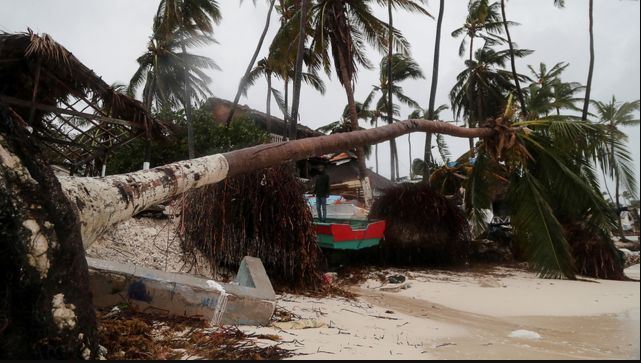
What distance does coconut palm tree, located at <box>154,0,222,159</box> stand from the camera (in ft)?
59.6

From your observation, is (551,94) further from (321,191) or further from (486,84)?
(321,191)

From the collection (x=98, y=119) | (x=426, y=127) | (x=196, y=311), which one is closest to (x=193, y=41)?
(x=98, y=119)

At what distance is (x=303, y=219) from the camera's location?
22.5 feet

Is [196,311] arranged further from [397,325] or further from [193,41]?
[193,41]

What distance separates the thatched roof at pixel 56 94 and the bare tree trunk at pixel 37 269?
5.16 m

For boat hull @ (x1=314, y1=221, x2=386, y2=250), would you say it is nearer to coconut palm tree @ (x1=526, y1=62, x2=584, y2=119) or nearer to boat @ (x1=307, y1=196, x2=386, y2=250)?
boat @ (x1=307, y1=196, x2=386, y2=250)

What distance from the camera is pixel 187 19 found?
19.3 metres

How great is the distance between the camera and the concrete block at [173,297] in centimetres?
347

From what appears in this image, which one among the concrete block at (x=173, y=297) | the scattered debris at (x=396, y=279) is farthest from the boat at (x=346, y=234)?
the concrete block at (x=173, y=297)

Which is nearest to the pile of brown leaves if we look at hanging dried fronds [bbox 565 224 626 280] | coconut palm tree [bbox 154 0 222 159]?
hanging dried fronds [bbox 565 224 626 280]

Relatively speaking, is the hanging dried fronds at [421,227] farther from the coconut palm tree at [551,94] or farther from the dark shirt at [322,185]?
the coconut palm tree at [551,94]

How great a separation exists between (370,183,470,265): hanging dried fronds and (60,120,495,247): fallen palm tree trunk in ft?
19.1

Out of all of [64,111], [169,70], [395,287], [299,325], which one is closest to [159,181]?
[299,325]

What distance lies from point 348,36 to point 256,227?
10.2 meters
